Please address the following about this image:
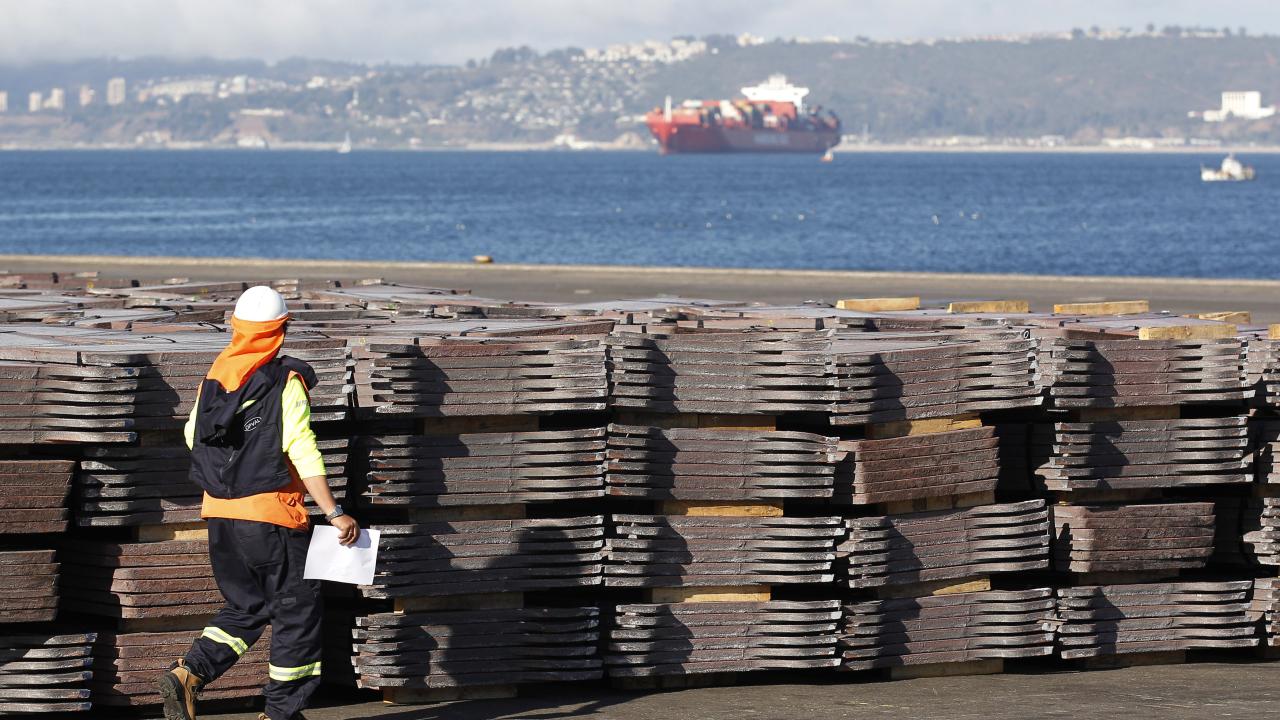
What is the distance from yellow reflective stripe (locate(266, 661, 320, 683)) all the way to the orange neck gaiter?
42.6 inches

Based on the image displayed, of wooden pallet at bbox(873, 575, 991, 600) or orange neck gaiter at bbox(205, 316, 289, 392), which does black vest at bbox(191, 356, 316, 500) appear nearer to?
orange neck gaiter at bbox(205, 316, 289, 392)

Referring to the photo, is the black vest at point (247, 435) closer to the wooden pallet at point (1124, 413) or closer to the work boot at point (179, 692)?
the work boot at point (179, 692)

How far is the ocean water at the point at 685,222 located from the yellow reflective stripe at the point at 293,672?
5460 cm

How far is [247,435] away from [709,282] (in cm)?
2373

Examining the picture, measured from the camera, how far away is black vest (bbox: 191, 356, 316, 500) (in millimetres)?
6316

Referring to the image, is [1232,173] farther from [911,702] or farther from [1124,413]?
[911,702]

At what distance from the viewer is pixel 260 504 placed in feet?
20.8

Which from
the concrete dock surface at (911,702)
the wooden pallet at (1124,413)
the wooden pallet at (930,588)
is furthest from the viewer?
the wooden pallet at (1124,413)

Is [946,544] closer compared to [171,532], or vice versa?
[171,532]

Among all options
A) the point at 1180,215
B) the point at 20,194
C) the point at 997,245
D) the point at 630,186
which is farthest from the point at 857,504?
the point at 630,186

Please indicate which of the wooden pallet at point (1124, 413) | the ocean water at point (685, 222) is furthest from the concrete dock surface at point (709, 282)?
the ocean water at point (685, 222)

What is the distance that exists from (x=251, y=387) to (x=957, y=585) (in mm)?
3598

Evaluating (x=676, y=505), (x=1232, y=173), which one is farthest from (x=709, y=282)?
(x=1232, y=173)

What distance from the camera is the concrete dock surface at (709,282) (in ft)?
87.8
